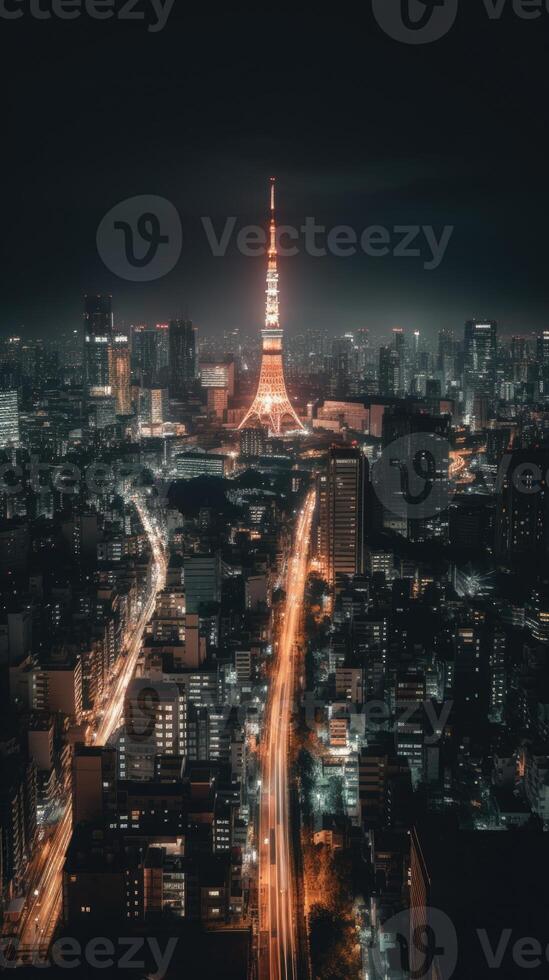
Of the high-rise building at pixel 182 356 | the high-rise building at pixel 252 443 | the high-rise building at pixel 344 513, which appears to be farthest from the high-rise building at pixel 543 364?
the high-rise building at pixel 182 356

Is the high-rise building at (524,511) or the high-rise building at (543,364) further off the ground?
the high-rise building at (543,364)

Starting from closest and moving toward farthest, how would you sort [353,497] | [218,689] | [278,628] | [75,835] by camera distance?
[75,835], [218,689], [278,628], [353,497]

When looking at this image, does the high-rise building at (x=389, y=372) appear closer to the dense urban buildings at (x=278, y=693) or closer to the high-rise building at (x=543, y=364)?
the high-rise building at (x=543, y=364)

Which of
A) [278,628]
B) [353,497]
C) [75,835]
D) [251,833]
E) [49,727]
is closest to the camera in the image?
[75,835]

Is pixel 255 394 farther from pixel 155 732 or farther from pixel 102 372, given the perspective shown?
pixel 155 732

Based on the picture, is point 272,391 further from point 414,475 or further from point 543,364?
point 414,475

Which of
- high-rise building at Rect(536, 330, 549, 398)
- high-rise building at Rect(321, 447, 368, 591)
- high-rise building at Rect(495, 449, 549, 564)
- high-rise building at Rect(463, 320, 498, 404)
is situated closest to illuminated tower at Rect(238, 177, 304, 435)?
high-rise building at Rect(463, 320, 498, 404)

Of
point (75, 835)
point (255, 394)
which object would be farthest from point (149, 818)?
point (255, 394)
